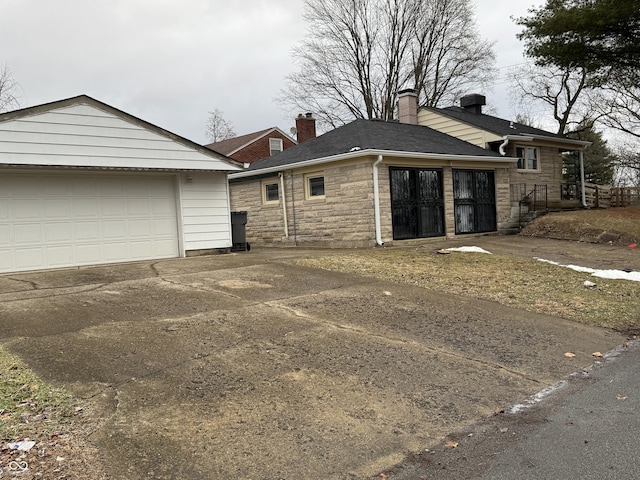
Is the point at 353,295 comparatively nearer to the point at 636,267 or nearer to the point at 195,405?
the point at 195,405

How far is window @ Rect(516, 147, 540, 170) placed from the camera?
2027 cm

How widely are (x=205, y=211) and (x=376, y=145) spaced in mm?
5373

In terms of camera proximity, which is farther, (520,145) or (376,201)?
(520,145)

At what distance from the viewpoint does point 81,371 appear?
466cm

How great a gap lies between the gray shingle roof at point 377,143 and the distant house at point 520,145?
0.74 m

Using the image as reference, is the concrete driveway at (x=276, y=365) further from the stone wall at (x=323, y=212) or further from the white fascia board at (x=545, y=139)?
the white fascia board at (x=545, y=139)

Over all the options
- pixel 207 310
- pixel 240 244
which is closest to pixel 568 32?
pixel 240 244

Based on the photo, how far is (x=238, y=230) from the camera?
14.9 meters

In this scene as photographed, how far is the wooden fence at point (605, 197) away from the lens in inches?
909

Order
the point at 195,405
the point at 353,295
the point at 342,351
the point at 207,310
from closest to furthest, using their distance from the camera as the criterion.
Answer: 1. the point at 195,405
2. the point at 342,351
3. the point at 207,310
4. the point at 353,295

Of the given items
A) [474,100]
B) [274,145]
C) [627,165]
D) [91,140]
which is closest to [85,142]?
[91,140]

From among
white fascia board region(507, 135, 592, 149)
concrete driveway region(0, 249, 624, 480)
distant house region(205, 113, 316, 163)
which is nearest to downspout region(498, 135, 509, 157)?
white fascia board region(507, 135, 592, 149)

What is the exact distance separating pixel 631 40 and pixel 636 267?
32.2 ft

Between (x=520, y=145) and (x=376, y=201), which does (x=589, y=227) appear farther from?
(x=376, y=201)
